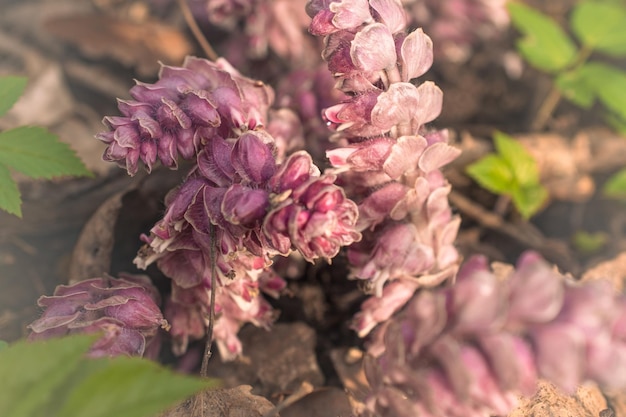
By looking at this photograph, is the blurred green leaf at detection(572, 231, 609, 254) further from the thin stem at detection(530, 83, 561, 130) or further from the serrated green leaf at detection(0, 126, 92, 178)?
the serrated green leaf at detection(0, 126, 92, 178)

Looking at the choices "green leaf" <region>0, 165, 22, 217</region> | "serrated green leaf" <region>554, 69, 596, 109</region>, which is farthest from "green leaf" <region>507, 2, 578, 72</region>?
"green leaf" <region>0, 165, 22, 217</region>

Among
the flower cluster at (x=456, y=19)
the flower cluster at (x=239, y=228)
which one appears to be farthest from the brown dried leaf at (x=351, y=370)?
the flower cluster at (x=456, y=19)

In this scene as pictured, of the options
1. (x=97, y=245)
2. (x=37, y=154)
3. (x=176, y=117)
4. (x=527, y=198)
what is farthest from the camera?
(x=527, y=198)

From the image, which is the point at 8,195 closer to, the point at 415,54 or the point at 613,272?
the point at 415,54

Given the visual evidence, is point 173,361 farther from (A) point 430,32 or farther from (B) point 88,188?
(A) point 430,32

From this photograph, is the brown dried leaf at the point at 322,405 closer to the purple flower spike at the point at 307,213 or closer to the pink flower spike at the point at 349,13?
the purple flower spike at the point at 307,213

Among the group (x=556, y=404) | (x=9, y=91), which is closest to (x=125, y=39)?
(x=9, y=91)
